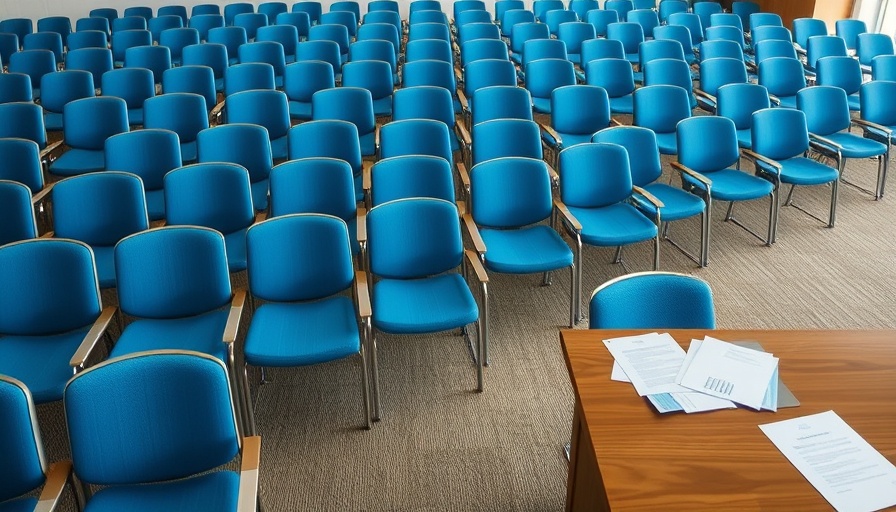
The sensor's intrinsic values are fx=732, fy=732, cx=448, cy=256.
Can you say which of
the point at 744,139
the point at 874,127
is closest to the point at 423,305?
the point at 744,139

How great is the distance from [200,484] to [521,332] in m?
2.08

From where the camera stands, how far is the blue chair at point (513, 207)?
4.01 m

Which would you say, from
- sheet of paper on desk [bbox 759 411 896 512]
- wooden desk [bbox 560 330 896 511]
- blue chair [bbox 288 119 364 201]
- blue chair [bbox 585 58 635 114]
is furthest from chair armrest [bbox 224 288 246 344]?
blue chair [bbox 585 58 635 114]

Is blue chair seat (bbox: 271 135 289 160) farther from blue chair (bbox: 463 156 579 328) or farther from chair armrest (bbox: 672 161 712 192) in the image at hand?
chair armrest (bbox: 672 161 712 192)

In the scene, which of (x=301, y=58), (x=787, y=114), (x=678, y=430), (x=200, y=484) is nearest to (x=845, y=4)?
(x=787, y=114)

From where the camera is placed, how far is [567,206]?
4.47 meters

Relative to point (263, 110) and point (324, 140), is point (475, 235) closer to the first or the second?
point (324, 140)

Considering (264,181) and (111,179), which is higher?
(111,179)

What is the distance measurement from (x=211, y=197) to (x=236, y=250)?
0.35 metres

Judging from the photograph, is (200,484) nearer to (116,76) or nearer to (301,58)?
(116,76)

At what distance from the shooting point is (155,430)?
228cm

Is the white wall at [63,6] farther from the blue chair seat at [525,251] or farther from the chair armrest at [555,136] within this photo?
the blue chair seat at [525,251]

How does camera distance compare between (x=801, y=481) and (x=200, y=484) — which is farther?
(x=200, y=484)

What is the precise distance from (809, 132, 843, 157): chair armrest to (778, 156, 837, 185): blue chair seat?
0.80ft
